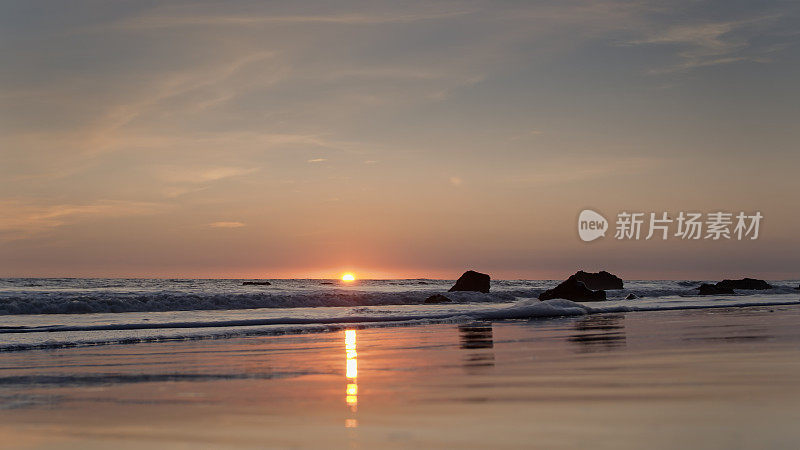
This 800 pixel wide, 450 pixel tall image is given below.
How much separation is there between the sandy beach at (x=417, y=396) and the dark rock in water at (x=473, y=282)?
124 feet

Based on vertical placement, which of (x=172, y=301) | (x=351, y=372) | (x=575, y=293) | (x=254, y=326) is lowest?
(x=254, y=326)

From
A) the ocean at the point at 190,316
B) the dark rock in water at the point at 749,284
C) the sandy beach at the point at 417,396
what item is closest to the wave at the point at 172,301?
the ocean at the point at 190,316

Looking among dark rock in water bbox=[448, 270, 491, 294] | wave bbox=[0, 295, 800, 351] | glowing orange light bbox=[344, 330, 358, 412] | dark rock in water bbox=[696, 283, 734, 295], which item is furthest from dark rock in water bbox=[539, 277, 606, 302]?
glowing orange light bbox=[344, 330, 358, 412]

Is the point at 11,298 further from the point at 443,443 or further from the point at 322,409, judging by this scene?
the point at 443,443

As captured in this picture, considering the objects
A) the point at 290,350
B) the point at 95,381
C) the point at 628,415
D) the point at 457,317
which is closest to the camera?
the point at 628,415

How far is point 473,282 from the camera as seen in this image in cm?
5131

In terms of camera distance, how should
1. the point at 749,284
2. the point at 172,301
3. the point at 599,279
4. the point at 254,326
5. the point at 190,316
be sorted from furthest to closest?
the point at 749,284 < the point at 599,279 < the point at 172,301 < the point at 190,316 < the point at 254,326

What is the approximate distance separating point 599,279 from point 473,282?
14.6m

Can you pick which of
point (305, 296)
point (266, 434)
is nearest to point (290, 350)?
point (266, 434)

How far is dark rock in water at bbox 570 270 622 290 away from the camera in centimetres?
5938

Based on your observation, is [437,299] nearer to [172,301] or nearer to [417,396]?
[172,301]

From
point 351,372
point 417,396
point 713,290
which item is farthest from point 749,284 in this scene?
point 417,396

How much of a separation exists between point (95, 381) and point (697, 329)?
1279 centimetres

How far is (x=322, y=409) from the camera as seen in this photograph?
655 centimetres
